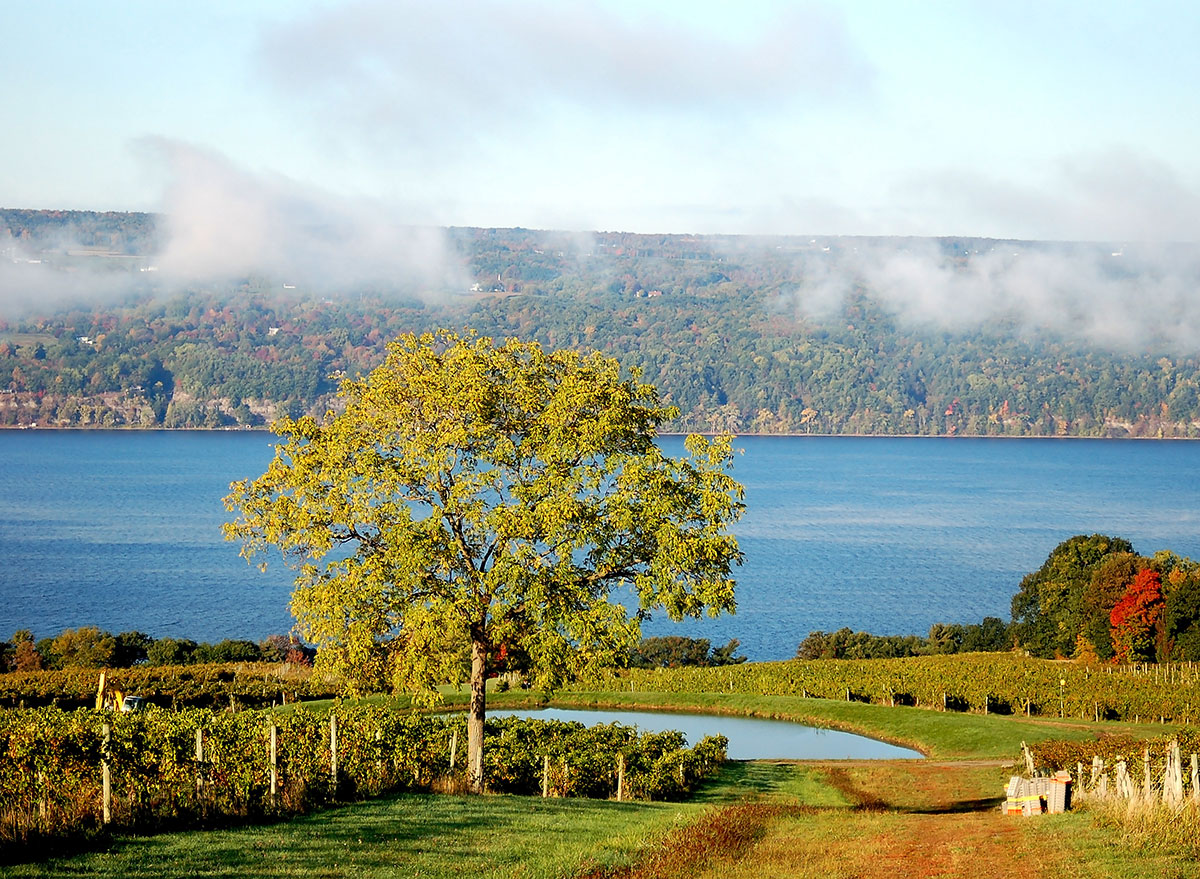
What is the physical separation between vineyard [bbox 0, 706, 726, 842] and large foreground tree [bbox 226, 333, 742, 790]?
1627mm

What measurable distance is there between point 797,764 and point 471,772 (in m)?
15.8

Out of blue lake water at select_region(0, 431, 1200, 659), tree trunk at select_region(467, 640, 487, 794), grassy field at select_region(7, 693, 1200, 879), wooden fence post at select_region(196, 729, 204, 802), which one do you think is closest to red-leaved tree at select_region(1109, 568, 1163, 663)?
blue lake water at select_region(0, 431, 1200, 659)

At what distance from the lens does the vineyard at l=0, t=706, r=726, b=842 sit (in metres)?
18.9

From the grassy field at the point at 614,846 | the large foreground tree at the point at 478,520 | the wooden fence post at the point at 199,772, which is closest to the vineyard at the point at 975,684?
the large foreground tree at the point at 478,520

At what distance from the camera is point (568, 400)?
89.8 feet

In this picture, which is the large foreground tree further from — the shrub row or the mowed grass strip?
the shrub row

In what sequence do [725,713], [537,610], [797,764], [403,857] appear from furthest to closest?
[725,713], [797,764], [537,610], [403,857]

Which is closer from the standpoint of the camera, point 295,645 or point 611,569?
point 611,569

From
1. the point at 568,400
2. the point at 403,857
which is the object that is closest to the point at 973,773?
the point at 568,400

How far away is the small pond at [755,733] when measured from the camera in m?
46.3

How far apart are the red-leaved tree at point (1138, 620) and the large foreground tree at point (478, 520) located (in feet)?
194

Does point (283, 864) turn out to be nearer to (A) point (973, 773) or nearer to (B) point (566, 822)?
(B) point (566, 822)

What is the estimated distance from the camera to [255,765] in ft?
74.9

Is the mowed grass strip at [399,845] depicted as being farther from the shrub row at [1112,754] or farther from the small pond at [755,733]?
the small pond at [755,733]
